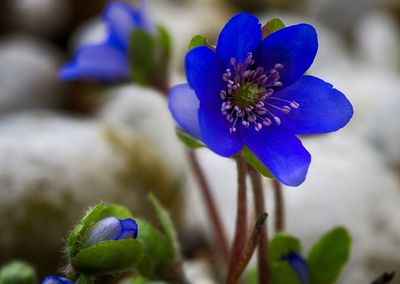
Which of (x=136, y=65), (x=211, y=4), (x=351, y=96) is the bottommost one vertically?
(x=351, y=96)

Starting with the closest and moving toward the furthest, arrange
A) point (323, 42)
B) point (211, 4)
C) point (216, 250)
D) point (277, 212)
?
1. point (277, 212)
2. point (216, 250)
3. point (323, 42)
4. point (211, 4)

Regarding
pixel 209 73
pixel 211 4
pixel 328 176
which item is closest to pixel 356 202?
pixel 328 176

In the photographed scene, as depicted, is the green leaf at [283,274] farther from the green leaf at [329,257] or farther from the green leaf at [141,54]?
the green leaf at [141,54]

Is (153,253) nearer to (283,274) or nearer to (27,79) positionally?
(283,274)

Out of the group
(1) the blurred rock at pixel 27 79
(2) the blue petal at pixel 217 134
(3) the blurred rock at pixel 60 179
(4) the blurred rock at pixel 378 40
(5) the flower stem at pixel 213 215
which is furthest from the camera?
(4) the blurred rock at pixel 378 40

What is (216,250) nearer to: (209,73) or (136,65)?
(136,65)

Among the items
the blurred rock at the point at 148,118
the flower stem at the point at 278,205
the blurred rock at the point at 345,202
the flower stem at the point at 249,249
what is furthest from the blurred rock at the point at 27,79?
the flower stem at the point at 249,249

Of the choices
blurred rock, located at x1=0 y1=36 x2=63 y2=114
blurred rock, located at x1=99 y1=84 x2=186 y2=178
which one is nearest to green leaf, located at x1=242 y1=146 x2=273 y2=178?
blurred rock, located at x1=99 y1=84 x2=186 y2=178
